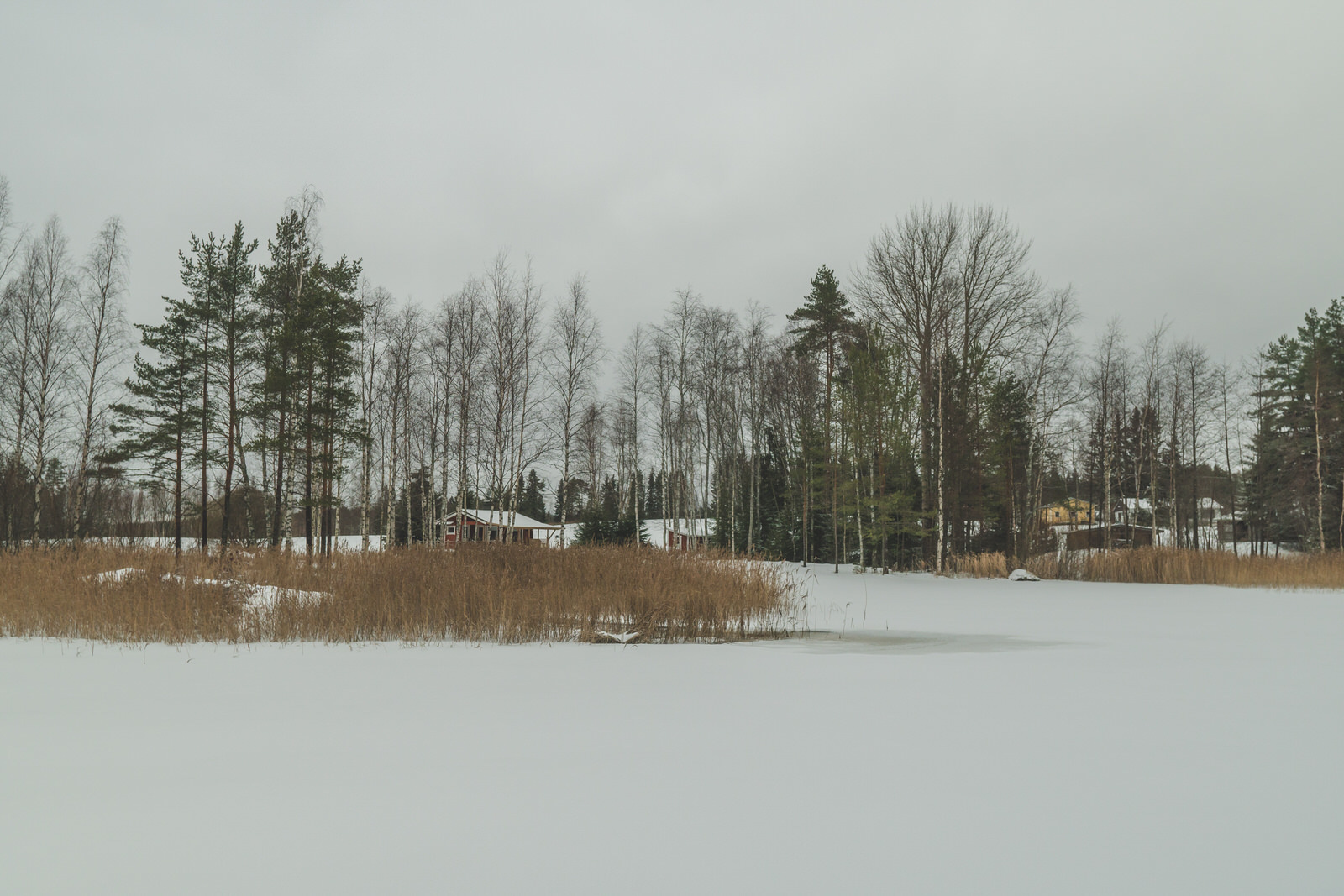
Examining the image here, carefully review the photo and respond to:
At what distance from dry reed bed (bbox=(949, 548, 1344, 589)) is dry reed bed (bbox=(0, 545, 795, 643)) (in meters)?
10.4

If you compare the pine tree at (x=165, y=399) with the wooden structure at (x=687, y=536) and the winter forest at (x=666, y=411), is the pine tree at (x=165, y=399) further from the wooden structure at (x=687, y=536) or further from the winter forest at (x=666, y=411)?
the wooden structure at (x=687, y=536)

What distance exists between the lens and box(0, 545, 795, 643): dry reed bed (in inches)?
Answer: 314

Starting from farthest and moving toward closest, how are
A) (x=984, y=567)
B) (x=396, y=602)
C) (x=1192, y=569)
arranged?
1. (x=984, y=567)
2. (x=1192, y=569)
3. (x=396, y=602)

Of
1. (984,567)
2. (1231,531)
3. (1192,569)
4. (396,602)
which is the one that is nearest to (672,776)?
(396,602)

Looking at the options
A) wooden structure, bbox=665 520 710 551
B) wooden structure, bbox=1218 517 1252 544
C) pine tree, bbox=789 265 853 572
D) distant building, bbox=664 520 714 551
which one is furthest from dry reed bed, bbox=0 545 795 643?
wooden structure, bbox=1218 517 1252 544

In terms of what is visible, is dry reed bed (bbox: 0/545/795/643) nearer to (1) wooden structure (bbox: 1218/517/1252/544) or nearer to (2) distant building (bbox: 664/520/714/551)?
(2) distant building (bbox: 664/520/714/551)

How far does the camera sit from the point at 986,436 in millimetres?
26156

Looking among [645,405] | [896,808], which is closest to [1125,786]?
[896,808]

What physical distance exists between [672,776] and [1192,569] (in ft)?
56.4

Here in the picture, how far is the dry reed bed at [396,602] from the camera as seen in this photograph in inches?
314

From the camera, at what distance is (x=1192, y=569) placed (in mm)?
16297

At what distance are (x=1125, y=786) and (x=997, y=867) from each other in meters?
1.18

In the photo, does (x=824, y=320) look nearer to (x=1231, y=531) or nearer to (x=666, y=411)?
(x=666, y=411)

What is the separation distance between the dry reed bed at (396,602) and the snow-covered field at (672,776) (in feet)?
4.65
